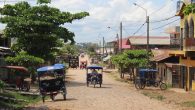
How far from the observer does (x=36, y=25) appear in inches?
1766

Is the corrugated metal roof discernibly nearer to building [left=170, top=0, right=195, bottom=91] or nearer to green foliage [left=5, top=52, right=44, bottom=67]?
building [left=170, top=0, right=195, bottom=91]

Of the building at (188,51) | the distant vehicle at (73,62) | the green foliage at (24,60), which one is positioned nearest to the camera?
the building at (188,51)

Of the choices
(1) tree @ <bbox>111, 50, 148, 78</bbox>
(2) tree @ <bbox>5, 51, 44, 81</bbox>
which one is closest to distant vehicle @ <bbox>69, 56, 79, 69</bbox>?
(1) tree @ <bbox>111, 50, 148, 78</bbox>

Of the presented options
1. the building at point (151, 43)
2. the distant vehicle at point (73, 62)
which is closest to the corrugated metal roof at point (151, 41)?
the building at point (151, 43)

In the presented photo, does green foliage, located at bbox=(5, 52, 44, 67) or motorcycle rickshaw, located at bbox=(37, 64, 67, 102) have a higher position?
green foliage, located at bbox=(5, 52, 44, 67)

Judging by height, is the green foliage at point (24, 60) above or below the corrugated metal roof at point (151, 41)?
below

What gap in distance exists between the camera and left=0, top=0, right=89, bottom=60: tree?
45.1 meters

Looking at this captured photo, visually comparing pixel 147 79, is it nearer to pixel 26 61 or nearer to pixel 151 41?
pixel 26 61

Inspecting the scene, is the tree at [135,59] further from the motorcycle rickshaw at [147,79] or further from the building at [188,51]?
the motorcycle rickshaw at [147,79]

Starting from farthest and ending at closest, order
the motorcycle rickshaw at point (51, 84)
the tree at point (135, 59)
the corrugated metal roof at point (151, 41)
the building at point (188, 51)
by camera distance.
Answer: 1. the corrugated metal roof at point (151, 41)
2. the tree at point (135, 59)
3. the building at point (188, 51)
4. the motorcycle rickshaw at point (51, 84)

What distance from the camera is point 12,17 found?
148ft

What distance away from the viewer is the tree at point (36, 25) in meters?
45.1

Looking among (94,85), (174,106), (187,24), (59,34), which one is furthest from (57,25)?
(174,106)

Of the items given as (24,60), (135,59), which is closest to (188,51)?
(135,59)
